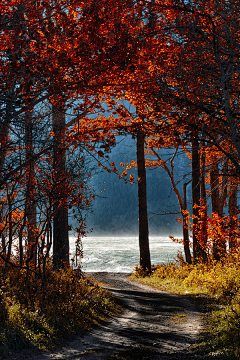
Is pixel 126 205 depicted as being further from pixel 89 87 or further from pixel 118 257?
pixel 89 87

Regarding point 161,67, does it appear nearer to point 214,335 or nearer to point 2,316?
point 214,335

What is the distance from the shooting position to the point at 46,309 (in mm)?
6312

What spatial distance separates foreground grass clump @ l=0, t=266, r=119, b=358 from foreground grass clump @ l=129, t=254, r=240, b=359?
258 cm

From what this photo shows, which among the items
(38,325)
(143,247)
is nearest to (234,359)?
(38,325)

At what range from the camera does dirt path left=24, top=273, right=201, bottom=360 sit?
507 centimetres

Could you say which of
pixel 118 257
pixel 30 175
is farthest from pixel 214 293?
pixel 118 257

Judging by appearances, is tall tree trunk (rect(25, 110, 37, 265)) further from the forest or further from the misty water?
the misty water

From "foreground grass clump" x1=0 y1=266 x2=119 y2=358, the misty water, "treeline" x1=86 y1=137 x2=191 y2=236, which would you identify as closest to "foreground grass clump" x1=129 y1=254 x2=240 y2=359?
the misty water

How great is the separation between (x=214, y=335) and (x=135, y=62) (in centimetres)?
665

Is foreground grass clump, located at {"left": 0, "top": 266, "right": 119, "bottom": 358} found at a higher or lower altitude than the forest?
lower

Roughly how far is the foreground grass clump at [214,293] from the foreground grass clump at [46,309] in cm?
258

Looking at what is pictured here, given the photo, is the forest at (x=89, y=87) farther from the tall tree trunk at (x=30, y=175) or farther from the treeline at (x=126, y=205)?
the treeline at (x=126, y=205)

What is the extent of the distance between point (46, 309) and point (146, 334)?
6.93 feet

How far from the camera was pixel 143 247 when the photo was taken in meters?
16.3
